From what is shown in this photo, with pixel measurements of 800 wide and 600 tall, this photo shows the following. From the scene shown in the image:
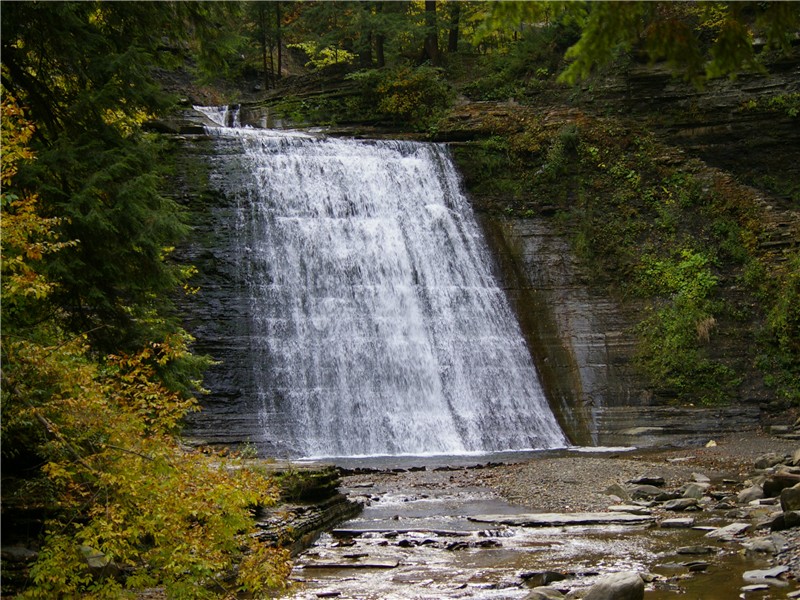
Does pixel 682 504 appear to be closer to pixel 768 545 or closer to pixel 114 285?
pixel 768 545

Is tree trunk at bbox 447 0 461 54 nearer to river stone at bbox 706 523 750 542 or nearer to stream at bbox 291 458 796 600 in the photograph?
stream at bbox 291 458 796 600

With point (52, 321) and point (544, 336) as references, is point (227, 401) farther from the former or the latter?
point (52, 321)

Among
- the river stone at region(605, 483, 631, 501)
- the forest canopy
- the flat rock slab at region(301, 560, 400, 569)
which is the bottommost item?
the river stone at region(605, 483, 631, 501)

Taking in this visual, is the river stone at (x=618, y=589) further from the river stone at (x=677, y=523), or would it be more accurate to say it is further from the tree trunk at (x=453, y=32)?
the tree trunk at (x=453, y=32)

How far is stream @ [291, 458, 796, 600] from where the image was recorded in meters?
6.64

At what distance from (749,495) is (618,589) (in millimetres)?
5210

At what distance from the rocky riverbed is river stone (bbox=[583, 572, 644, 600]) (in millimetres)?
29

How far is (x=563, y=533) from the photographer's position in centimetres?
892

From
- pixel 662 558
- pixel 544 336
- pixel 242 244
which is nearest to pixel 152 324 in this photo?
pixel 662 558

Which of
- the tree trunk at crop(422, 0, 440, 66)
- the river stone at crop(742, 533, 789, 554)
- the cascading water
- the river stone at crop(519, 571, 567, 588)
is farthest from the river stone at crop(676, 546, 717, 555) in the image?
the tree trunk at crop(422, 0, 440, 66)

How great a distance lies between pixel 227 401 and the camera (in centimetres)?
1750

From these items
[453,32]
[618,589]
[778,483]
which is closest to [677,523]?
[778,483]

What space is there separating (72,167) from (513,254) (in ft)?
54.8

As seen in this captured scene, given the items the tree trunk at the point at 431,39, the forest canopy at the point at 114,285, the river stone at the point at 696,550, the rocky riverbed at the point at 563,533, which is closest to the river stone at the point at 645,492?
the rocky riverbed at the point at 563,533
